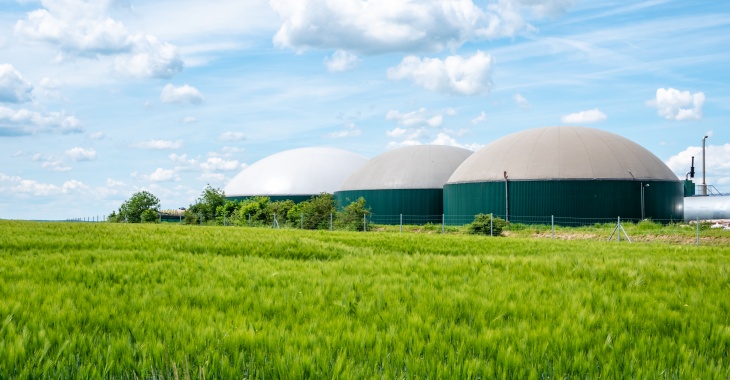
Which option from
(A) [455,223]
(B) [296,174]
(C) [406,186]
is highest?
(B) [296,174]

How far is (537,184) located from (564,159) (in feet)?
9.16

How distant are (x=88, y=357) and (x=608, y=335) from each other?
3.98m

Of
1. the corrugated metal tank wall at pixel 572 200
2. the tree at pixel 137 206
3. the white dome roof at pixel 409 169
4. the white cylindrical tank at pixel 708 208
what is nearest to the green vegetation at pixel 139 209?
the tree at pixel 137 206

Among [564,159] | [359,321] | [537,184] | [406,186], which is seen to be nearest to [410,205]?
[406,186]

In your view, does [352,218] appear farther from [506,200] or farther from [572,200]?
[572,200]

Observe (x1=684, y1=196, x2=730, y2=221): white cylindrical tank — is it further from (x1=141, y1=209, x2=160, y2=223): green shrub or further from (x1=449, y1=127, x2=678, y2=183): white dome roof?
(x1=141, y1=209, x2=160, y2=223): green shrub

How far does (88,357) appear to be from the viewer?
14.1ft

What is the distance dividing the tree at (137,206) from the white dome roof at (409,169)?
18.6 m

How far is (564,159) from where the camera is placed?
4066cm

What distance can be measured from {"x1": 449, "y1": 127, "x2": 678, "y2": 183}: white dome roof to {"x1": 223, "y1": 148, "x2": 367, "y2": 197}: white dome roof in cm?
2494

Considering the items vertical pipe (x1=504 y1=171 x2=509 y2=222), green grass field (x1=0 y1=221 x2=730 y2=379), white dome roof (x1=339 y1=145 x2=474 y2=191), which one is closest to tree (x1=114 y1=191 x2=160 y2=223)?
white dome roof (x1=339 y1=145 x2=474 y2=191)

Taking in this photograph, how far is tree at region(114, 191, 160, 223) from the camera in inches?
2263

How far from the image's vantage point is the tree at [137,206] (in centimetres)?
5747

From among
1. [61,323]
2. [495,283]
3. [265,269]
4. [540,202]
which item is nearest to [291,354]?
[61,323]
